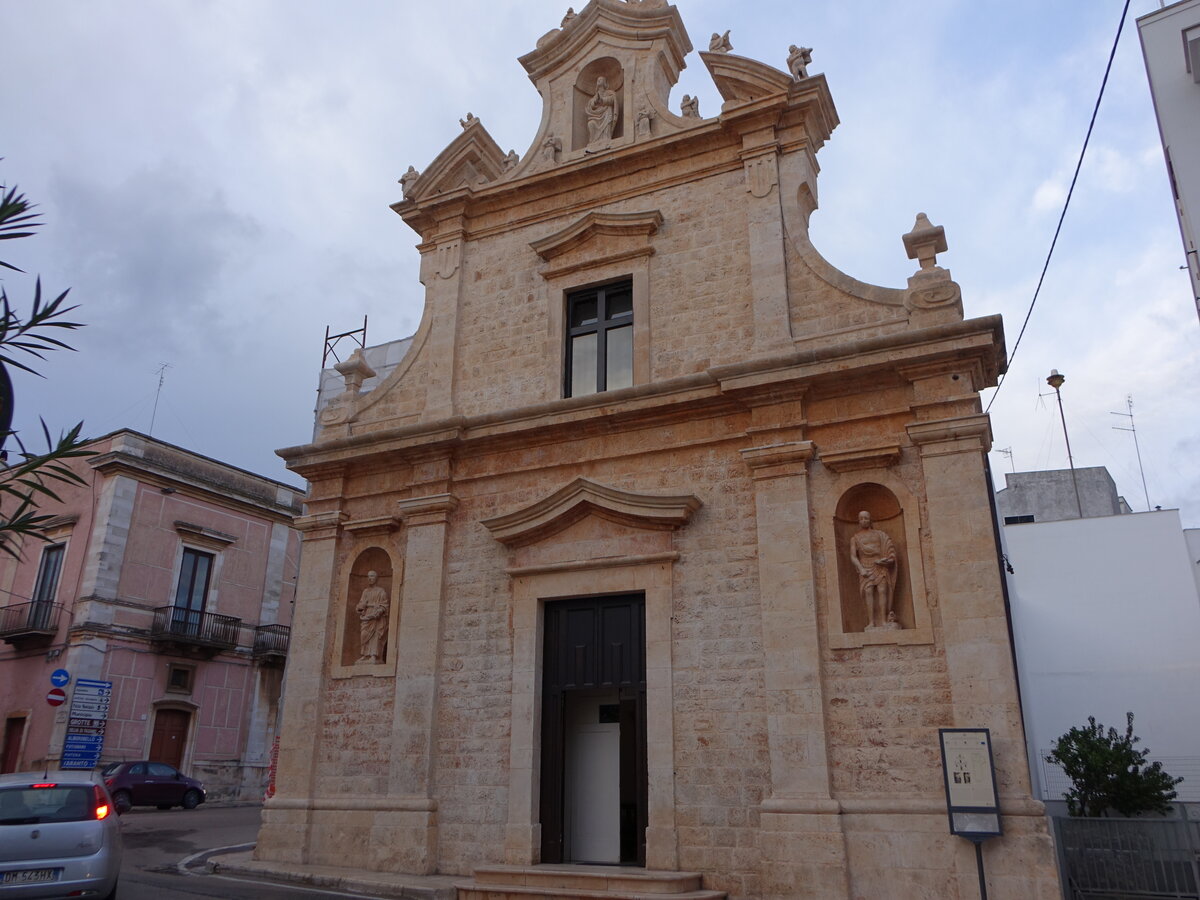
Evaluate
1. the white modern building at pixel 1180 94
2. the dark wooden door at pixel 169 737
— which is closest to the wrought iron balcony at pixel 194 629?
the dark wooden door at pixel 169 737

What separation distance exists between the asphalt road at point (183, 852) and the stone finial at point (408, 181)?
9723 millimetres

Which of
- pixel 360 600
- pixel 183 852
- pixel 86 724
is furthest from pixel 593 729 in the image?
pixel 86 724

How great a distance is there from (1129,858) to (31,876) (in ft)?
35.6

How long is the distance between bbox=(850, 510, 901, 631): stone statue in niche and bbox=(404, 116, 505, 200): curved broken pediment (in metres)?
8.03

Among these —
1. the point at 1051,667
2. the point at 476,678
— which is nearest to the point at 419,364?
the point at 476,678

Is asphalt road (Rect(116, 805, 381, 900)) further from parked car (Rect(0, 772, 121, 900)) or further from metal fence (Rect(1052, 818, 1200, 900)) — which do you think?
metal fence (Rect(1052, 818, 1200, 900))

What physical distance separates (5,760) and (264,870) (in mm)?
14968

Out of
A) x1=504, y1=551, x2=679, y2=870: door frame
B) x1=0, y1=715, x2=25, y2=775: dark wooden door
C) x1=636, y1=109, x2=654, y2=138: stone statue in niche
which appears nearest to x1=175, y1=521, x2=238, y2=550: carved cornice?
x1=0, y1=715, x2=25, y2=775: dark wooden door

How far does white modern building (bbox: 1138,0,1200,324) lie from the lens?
531 inches

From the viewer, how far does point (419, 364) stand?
1385 cm

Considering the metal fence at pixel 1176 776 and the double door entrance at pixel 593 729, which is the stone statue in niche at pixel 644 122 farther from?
the metal fence at pixel 1176 776

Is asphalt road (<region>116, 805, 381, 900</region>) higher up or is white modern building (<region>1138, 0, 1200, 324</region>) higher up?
white modern building (<region>1138, 0, 1200, 324</region>)

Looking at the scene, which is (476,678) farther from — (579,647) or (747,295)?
(747,295)

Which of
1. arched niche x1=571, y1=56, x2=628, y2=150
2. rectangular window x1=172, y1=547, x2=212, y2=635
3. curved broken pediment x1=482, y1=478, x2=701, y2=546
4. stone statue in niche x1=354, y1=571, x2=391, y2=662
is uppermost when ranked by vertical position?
arched niche x1=571, y1=56, x2=628, y2=150
